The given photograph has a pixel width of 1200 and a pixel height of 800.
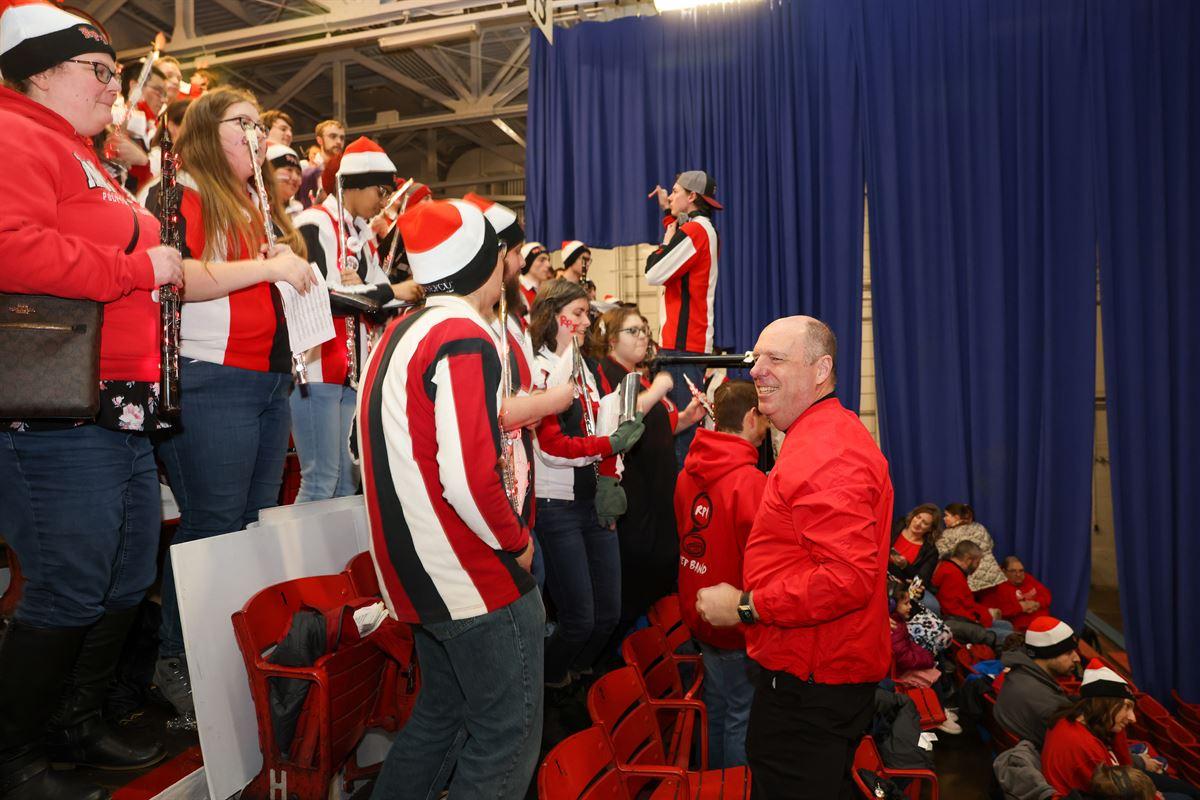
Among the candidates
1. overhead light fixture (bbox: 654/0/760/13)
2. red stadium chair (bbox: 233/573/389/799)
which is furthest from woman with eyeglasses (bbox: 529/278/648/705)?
overhead light fixture (bbox: 654/0/760/13)

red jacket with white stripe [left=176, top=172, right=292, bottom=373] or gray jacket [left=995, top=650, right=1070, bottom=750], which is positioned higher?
red jacket with white stripe [left=176, top=172, right=292, bottom=373]

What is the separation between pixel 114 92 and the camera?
5.77 ft

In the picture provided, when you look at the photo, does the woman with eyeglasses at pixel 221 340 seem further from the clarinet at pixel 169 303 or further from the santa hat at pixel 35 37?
the santa hat at pixel 35 37

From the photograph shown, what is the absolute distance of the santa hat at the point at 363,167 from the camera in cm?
309

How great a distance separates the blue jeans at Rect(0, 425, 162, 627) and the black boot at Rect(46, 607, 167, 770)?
0.57 feet

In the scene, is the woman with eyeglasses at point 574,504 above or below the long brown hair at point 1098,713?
above

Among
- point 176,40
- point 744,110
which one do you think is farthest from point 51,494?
point 176,40

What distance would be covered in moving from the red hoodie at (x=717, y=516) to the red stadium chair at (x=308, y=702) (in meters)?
1.11

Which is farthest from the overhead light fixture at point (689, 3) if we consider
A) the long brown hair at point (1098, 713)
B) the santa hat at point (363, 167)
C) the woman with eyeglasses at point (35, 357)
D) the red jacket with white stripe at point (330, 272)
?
the long brown hair at point (1098, 713)

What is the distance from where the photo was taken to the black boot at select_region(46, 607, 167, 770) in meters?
1.83

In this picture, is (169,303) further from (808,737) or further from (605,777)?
(808,737)

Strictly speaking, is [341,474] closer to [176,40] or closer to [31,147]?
[31,147]

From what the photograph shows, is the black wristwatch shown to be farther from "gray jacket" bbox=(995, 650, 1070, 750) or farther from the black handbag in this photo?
"gray jacket" bbox=(995, 650, 1070, 750)

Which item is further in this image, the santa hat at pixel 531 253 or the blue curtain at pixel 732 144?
the blue curtain at pixel 732 144
